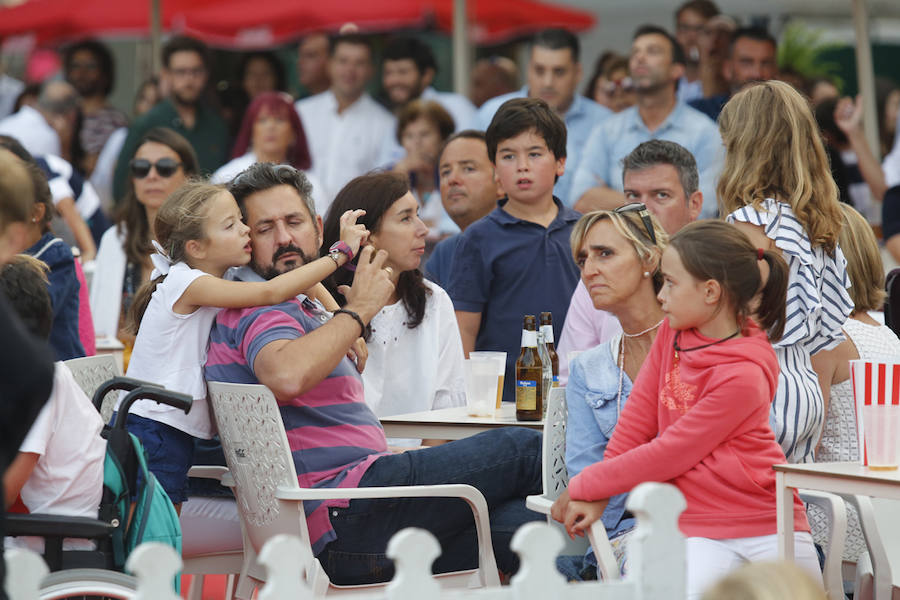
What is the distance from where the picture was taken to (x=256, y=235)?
12.1ft

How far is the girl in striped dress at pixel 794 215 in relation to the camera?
340cm

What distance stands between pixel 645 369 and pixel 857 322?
1081 mm

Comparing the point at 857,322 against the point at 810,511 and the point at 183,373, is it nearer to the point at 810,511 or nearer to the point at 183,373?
the point at 810,511

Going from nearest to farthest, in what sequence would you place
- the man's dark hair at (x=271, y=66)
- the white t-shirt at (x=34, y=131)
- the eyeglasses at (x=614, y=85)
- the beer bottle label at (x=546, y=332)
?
the beer bottle label at (x=546, y=332) → the eyeglasses at (x=614, y=85) → the white t-shirt at (x=34, y=131) → the man's dark hair at (x=271, y=66)

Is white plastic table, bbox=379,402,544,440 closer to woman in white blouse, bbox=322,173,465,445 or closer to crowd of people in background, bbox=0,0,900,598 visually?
crowd of people in background, bbox=0,0,900,598

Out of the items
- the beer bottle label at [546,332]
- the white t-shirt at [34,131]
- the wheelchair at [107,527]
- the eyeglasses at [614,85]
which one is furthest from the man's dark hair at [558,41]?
the wheelchair at [107,527]

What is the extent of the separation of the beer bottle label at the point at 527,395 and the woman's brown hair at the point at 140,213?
2.49 m

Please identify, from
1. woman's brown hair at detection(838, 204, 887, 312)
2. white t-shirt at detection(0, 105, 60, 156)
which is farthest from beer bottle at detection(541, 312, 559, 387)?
white t-shirt at detection(0, 105, 60, 156)

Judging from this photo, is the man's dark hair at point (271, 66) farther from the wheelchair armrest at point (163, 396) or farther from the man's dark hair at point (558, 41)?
the wheelchair armrest at point (163, 396)

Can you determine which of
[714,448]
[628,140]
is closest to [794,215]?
[714,448]

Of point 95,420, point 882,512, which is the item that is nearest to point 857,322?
point 882,512

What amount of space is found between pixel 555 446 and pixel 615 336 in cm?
35

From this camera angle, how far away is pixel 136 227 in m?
5.79

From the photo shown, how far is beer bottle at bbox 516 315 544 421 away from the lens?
12.2 ft
